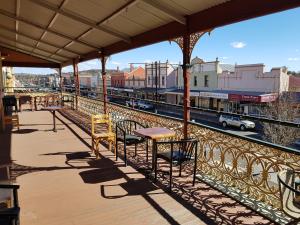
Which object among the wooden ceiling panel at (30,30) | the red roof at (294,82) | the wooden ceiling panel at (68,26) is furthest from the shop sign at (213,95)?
the wooden ceiling panel at (68,26)

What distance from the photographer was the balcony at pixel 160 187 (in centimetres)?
320

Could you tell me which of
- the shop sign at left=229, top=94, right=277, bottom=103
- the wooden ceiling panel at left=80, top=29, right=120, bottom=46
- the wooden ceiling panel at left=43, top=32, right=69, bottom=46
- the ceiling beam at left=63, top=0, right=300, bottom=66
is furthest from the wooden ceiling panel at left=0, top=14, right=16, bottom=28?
the shop sign at left=229, top=94, right=277, bottom=103

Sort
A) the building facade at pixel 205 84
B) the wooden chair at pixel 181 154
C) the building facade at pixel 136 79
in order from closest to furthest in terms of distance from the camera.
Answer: the wooden chair at pixel 181 154 < the building facade at pixel 205 84 < the building facade at pixel 136 79

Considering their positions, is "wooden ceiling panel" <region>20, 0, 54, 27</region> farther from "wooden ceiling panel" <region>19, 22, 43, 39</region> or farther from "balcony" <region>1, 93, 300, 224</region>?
"balcony" <region>1, 93, 300, 224</region>

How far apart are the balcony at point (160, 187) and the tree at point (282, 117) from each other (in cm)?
1644

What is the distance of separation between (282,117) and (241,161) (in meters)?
20.6

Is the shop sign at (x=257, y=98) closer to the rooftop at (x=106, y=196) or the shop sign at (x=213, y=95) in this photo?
the shop sign at (x=213, y=95)

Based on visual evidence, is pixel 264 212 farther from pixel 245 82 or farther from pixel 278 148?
pixel 245 82

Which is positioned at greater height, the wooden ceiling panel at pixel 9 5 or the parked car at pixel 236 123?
the wooden ceiling panel at pixel 9 5

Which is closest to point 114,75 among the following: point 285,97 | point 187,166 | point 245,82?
point 245,82

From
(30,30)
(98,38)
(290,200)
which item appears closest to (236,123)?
(98,38)

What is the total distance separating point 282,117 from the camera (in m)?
22.4

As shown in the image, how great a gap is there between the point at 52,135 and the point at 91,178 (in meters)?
3.97

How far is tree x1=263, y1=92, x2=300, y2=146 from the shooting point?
68.0 feet
